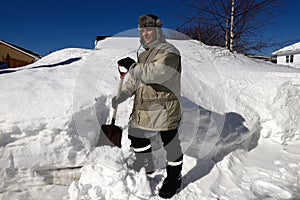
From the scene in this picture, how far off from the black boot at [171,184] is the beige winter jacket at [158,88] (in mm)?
451

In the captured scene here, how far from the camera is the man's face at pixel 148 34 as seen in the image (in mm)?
1777

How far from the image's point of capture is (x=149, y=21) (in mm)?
1765

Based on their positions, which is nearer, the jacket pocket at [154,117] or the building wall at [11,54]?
the jacket pocket at [154,117]

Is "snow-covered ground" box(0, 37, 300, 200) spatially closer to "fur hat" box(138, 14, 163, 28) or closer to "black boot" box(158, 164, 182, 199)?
"black boot" box(158, 164, 182, 199)

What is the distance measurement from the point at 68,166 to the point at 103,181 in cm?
47

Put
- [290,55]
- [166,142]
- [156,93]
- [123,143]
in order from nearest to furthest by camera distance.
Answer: [156,93], [166,142], [123,143], [290,55]

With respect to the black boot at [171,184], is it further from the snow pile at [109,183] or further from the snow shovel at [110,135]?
the snow shovel at [110,135]

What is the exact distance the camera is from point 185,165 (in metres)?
2.59

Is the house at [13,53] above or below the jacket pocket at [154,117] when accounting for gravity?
above

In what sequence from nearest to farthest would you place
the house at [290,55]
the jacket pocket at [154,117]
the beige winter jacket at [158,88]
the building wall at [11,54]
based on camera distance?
1. the beige winter jacket at [158,88]
2. the jacket pocket at [154,117]
3. the building wall at [11,54]
4. the house at [290,55]

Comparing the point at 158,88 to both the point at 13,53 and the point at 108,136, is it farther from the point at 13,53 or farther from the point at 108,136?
the point at 13,53

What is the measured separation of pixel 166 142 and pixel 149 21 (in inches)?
44.0

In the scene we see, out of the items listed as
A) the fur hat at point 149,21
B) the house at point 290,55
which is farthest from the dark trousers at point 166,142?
the house at point 290,55

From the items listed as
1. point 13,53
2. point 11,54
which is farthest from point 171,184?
point 13,53
